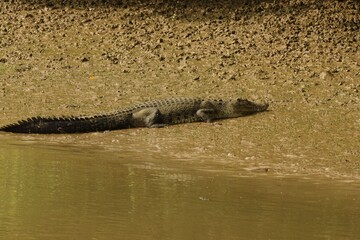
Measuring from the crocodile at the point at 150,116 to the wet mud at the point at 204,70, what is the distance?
0.18 m

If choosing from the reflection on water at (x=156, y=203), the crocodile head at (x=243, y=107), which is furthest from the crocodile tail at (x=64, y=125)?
the reflection on water at (x=156, y=203)

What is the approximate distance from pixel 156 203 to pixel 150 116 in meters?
4.40

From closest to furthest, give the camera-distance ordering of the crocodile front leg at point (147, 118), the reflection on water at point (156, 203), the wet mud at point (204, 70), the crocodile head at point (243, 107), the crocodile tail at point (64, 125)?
the reflection on water at point (156, 203) → the wet mud at point (204, 70) → the crocodile tail at point (64, 125) → the crocodile front leg at point (147, 118) → the crocodile head at point (243, 107)

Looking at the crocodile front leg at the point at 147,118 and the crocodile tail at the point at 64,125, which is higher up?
the crocodile front leg at the point at 147,118

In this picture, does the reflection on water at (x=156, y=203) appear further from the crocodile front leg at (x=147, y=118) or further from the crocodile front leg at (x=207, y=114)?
the crocodile front leg at (x=207, y=114)

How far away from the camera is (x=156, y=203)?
6.15 m

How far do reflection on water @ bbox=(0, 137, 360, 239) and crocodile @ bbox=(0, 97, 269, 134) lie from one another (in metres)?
1.67

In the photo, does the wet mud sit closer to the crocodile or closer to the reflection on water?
the crocodile

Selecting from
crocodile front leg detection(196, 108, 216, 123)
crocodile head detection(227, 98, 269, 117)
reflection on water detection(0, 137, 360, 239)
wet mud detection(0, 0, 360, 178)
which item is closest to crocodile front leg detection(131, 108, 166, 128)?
wet mud detection(0, 0, 360, 178)

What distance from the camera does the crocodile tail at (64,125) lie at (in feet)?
32.6

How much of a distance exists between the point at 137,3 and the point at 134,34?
1.50m

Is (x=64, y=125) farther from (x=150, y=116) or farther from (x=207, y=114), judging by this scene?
(x=207, y=114)

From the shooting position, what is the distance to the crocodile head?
35.0 ft

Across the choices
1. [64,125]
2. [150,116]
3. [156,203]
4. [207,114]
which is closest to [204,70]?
[207,114]
